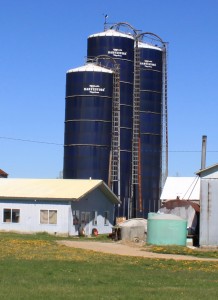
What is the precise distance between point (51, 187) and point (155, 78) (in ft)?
58.8

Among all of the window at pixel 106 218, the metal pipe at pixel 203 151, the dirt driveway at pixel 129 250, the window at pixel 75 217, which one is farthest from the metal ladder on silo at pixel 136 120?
the dirt driveway at pixel 129 250

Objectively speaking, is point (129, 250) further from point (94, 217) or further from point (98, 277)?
point (94, 217)

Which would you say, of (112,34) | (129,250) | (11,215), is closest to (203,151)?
(112,34)

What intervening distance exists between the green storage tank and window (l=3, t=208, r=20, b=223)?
1383 cm

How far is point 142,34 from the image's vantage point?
6756 centimetres

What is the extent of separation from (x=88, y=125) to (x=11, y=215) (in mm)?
11320

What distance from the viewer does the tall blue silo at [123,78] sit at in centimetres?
6069

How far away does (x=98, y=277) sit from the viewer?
66.3 ft

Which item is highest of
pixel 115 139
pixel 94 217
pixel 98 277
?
pixel 115 139

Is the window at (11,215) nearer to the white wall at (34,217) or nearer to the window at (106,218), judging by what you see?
the white wall at (34,217)

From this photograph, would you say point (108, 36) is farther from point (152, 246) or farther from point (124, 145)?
point (152, 246)

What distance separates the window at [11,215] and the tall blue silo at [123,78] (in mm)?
12037

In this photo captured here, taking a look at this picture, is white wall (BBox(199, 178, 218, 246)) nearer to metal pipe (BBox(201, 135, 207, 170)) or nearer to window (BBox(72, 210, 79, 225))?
window (BBox(72, 210, 79, 225))

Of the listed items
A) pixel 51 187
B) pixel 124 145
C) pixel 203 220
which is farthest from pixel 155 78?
pixel 203 220
